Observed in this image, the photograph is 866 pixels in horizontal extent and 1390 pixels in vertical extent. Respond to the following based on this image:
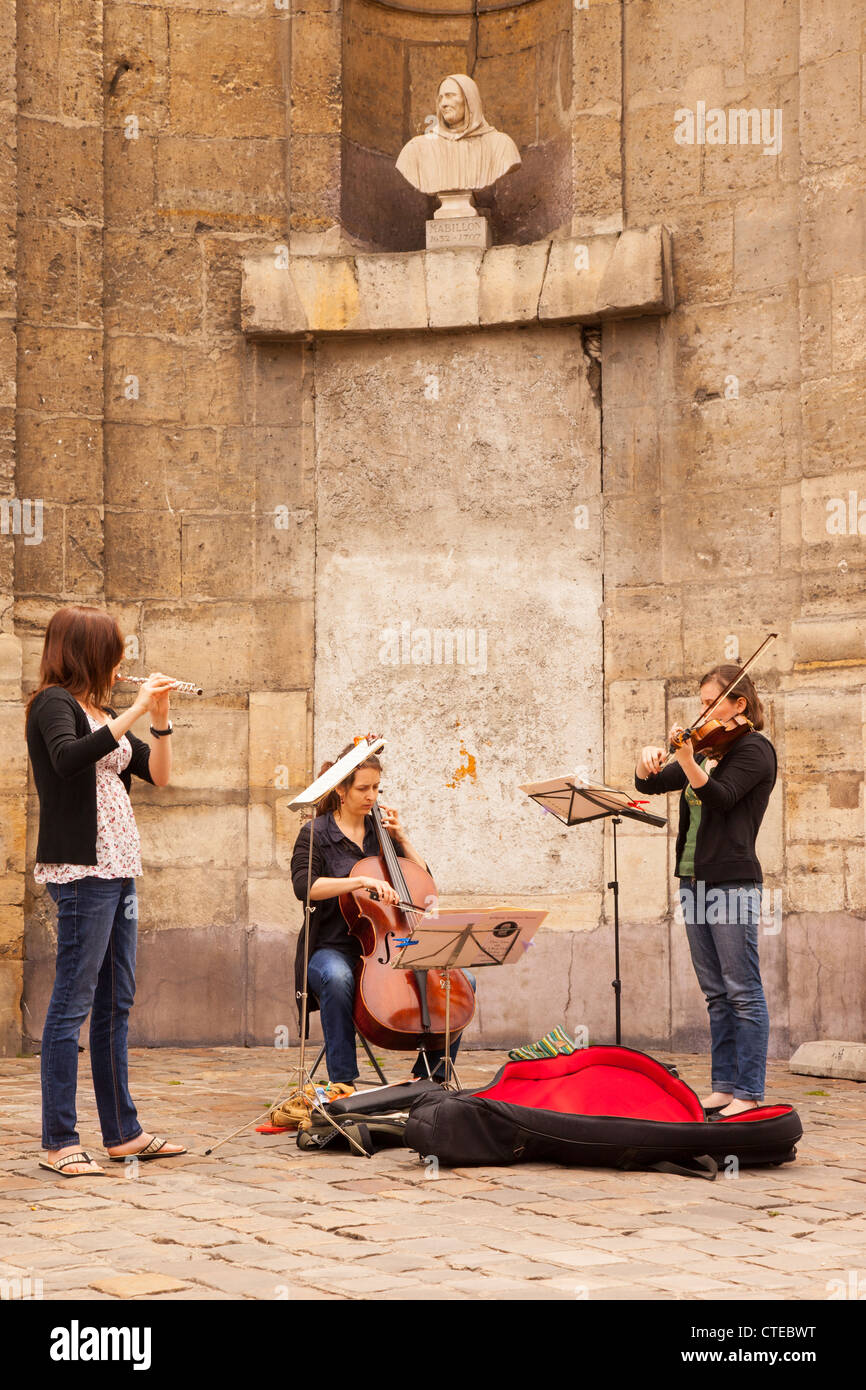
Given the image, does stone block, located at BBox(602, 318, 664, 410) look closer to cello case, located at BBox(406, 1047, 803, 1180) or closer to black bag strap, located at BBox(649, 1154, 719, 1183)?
cello case, located at BBox(406, 1047, 803, 1180)

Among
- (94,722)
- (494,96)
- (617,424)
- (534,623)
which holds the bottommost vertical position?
(94,722)

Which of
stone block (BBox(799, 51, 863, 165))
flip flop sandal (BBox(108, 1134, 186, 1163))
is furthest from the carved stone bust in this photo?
flip flop sandal (BBox(108, 1134, 186, 1163))

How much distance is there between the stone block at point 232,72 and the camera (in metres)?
9.19

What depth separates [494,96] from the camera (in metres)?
9.71

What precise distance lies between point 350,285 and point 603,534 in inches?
75.8

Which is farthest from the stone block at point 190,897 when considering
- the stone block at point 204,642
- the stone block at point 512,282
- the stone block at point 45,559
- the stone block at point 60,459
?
the stone block at point 512,282

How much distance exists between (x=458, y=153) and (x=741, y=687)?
428cm

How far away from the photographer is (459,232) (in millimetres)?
9062

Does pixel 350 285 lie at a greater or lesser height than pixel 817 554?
greater

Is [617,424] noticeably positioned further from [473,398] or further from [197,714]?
[197,714]

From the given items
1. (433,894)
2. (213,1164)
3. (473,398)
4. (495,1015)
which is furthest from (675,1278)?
(473,398)

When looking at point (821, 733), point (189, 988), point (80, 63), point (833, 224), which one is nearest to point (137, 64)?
point (80, 63)

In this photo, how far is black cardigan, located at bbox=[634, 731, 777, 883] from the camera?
6.10 metres

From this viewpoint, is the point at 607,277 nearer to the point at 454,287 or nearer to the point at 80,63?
the point at 454,287
